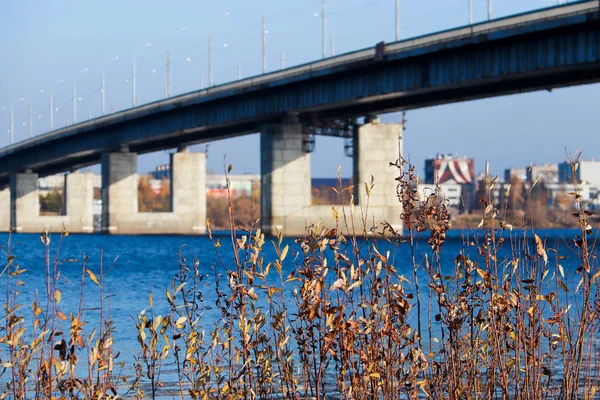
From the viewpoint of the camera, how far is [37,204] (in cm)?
14425

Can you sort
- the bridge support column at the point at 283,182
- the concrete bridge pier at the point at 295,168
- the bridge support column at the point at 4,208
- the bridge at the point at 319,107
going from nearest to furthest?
the bridge at the point at 319,107 < the concrete bridge pier at the point at 295,168 < the bridge support column at the point at 283,182 < the bridge support column at the point at 4,208

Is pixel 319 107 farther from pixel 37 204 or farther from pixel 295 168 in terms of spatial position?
pixel 37 204

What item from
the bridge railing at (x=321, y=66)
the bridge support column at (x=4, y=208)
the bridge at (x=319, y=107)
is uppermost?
the bridge railing at (x=321, y=66)

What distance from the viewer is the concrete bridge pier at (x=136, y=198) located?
377ft

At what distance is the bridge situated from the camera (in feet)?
177

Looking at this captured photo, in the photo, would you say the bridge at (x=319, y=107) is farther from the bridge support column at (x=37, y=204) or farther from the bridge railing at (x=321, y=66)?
the bridge support column at (x=37, y=204)

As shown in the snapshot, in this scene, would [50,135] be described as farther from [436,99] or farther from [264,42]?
[436,99]

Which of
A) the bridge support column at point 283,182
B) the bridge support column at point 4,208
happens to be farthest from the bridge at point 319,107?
the bridge support column at point 4,208

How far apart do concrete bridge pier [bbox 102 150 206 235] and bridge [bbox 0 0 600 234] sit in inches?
6.0

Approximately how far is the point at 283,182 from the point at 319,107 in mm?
12499

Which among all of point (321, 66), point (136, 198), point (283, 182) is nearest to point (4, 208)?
point (136, 198)

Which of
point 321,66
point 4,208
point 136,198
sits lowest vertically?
point 4,208

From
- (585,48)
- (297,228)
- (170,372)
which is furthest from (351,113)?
(170,372)

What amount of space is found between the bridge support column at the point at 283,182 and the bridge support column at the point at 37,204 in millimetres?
58234
